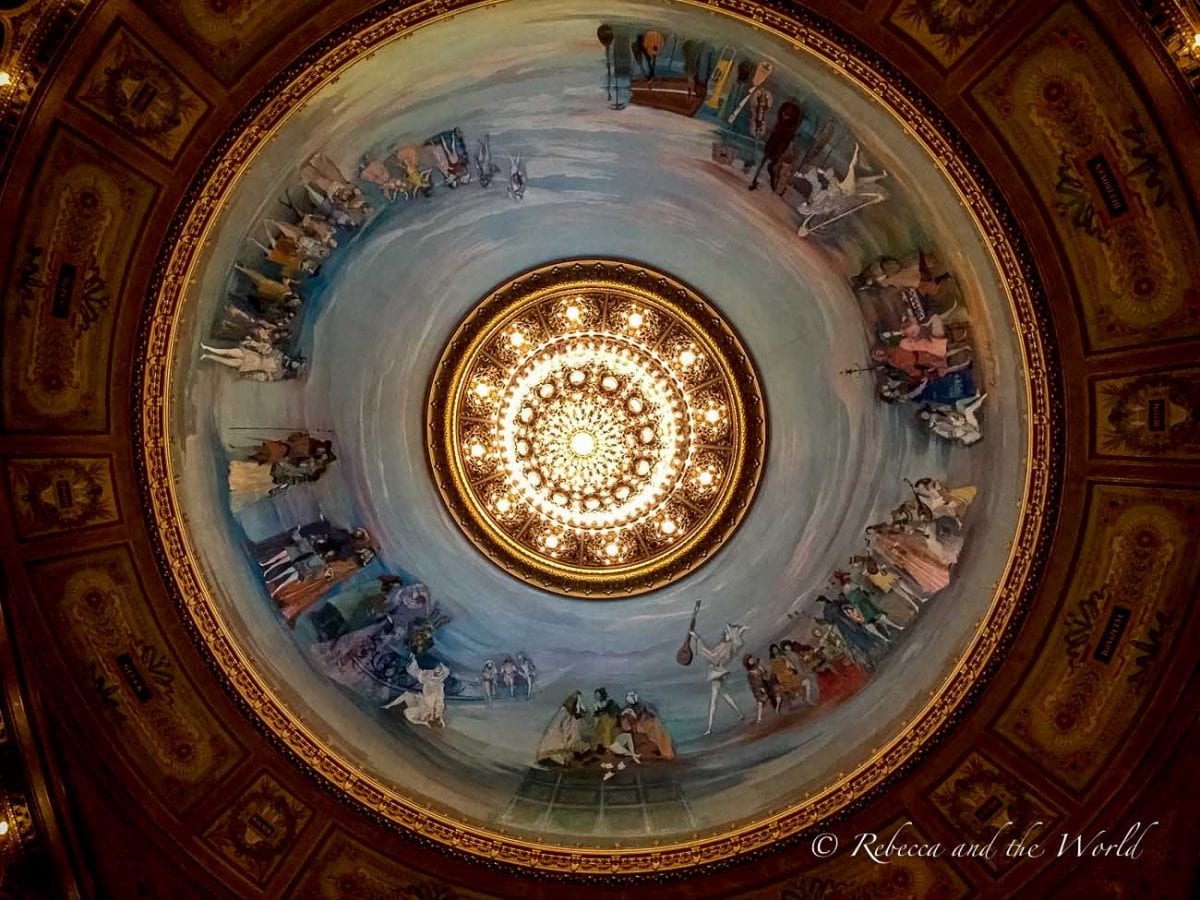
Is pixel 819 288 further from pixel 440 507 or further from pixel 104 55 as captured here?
pixel 104 55

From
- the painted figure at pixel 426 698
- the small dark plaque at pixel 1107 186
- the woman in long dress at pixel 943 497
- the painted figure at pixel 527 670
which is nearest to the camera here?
the small dark plaque at pixel 1107 186

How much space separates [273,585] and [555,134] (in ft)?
22.0

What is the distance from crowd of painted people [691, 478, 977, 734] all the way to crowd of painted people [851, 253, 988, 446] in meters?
0.95

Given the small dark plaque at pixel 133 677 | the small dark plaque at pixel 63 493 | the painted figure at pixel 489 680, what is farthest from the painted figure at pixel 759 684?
the small dark plaque at pixel 63 493

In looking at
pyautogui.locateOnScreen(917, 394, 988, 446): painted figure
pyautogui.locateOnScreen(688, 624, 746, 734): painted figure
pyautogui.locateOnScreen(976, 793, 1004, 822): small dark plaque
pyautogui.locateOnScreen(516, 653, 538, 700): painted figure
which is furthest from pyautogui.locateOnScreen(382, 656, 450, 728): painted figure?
pyautogui.locateOnScreen(917, 394, 988, 446): painted figure

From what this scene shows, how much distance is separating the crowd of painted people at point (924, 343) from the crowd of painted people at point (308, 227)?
4.67 meters

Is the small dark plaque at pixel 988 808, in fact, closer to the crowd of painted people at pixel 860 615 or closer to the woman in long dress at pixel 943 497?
the crowd of painted people at pixel 860 615

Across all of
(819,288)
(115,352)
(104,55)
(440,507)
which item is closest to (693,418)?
(819,288)

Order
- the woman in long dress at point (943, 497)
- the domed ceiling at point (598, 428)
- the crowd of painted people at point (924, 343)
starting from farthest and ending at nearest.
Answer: the woman in long dress at point (943, 497) < the crowd of painted people at point (924, 343) < the domed ceiling at point (598, 428)

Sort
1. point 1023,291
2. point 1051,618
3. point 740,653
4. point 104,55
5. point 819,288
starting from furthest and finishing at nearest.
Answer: point 740,653 < point 819,288 < point 1051,618 < point 1023,291 < point 104,55

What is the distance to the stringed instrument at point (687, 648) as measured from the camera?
13789 millimetres

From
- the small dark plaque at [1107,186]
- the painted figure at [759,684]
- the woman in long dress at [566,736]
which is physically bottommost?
the woman in long dress at [566,736]

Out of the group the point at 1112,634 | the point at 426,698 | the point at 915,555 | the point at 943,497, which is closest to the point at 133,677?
the point at 426,698

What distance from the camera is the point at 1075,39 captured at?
30.8 feet
